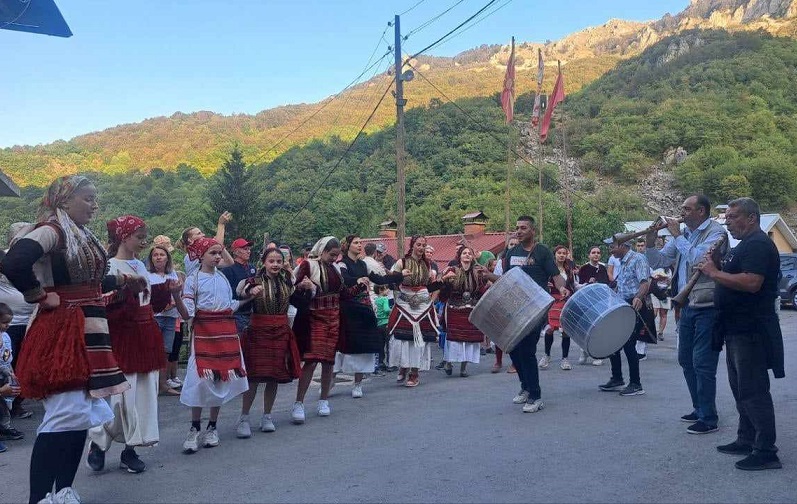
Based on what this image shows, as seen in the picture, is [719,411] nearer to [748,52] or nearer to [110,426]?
[110,426]

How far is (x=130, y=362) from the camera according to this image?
519 cm

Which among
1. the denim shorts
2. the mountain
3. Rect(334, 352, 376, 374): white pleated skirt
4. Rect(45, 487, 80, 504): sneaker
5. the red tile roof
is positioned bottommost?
Rect(45, 487, 80, 504): sneaker

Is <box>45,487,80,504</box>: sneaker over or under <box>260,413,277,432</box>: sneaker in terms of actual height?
over

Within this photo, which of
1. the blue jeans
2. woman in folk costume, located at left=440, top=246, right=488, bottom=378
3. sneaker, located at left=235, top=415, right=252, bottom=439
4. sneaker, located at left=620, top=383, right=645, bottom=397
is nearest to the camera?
the blue jeans

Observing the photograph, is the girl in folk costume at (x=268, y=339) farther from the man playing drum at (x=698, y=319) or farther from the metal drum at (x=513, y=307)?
the man playing drum at (x=698, y=319)

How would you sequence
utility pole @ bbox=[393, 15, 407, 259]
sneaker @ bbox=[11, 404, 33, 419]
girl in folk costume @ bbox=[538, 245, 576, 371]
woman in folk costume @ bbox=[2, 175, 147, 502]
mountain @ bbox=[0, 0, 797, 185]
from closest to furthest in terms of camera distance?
1. woman in folk costume @ bbox=[2, 175, 147, 502]
2. sneaker @ bbox=[11, 404, 33, 419]
3. girl in folk costume @ bbox=[538, 245, 576, 371]
4. utility pole @ bbox=[393, 15, 407, 259]
5. mountain @ bbox=[0, 0, 797, 185]

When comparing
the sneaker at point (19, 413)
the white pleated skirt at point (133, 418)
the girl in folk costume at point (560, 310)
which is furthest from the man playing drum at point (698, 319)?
the sneaker at point (19, 413)

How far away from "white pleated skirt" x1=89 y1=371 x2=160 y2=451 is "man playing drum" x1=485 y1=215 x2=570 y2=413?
11.8 feet

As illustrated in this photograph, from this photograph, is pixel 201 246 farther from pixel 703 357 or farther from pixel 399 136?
pixel 399 136

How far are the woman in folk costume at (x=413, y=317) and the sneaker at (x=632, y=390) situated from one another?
272 centimetres

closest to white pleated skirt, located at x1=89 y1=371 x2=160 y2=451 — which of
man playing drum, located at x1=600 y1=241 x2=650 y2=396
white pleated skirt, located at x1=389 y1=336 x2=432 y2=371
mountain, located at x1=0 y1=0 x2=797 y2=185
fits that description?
white pleated skirt, located at x1=389 y1=336 x2=432 y2=371

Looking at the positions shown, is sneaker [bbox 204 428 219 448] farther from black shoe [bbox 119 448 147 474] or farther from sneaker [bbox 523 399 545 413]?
sneaker [bbox 523 399 545 413]

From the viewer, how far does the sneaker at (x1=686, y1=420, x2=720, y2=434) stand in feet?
19.0

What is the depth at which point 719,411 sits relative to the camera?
21.7 feet
